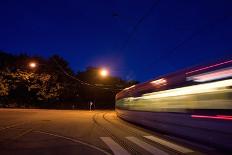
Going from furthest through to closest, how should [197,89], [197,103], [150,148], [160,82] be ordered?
[160,82]
[197,89]
[197,103]
[150,148]

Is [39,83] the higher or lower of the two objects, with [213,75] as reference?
higher

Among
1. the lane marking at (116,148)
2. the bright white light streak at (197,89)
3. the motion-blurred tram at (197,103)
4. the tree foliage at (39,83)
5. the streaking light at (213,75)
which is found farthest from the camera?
the tree foliage at (39,83)

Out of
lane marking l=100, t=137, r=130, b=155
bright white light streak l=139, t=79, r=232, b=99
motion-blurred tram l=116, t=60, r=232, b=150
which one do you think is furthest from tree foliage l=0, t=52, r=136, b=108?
lane marking l=100, t=137, r=130, b=155

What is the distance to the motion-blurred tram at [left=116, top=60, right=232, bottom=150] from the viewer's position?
10.7m

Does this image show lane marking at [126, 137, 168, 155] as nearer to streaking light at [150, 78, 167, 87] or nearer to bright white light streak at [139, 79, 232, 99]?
bright white light streak at [139, 79, 232, 99]

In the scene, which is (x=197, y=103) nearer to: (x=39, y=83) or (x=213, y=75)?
(x=213, y=75)

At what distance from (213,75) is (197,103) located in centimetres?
140

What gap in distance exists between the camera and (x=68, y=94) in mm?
69938

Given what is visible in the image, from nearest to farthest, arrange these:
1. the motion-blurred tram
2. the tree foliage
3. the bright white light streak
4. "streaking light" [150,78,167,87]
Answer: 1. the motion-blurred tram
2. the bright white light streak
3. "streaking light" [150,78,167,87]
4. the tree foliage

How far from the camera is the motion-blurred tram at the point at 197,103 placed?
1069 centimetres

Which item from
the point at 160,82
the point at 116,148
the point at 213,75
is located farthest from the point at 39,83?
the point at 213,75

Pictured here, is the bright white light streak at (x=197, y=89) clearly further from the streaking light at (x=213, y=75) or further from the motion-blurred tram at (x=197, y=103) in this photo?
the streaking light at (x=213, y=75)

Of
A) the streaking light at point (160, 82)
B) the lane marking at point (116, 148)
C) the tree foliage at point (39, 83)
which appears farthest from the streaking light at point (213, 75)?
the tree foliage at point (39, 83)

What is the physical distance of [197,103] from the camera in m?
12.6
